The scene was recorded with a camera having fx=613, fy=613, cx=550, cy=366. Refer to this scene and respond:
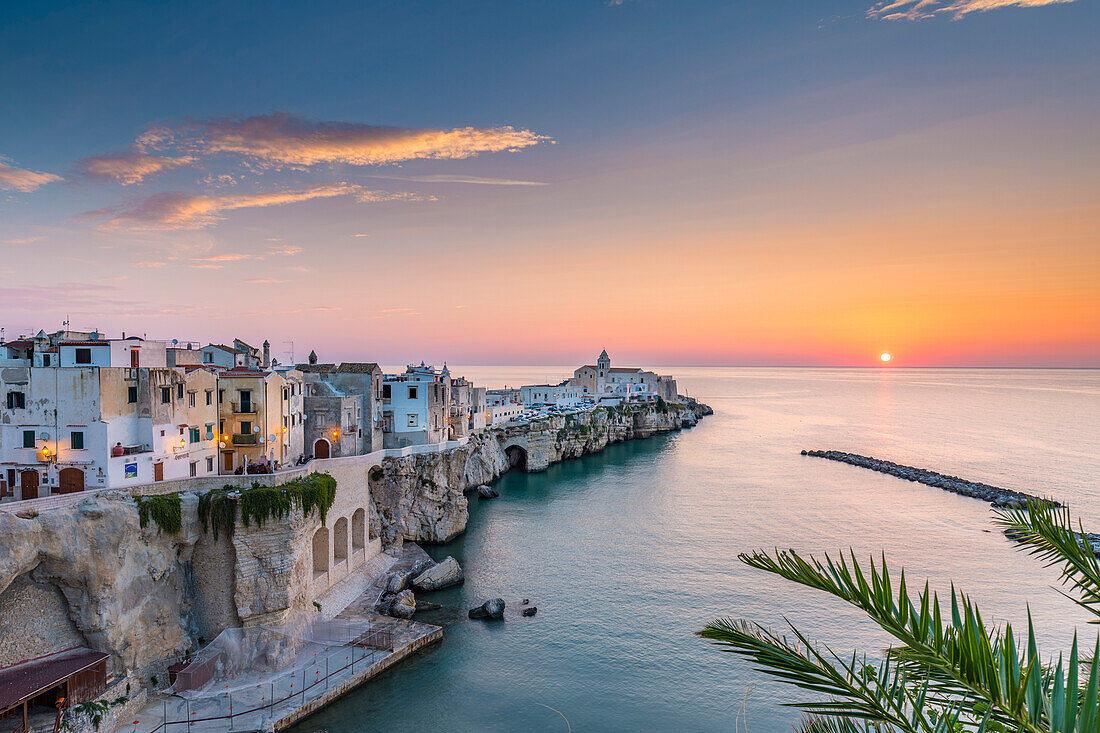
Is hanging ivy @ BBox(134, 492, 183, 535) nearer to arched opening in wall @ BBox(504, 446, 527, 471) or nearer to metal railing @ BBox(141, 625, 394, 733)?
metal railing @ BBox(141, 625, 394, 733)

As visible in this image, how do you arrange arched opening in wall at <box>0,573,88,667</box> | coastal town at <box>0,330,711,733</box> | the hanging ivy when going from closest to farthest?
arched opening in wall at <box>0,573,88,667</box>
coastal town at <box>0,330,711,733</box>
the hanging ivy

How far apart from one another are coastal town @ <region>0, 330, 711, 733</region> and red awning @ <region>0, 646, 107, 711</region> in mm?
85

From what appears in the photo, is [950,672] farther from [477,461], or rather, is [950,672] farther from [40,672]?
[477,461]

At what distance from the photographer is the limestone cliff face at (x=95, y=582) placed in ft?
71.5

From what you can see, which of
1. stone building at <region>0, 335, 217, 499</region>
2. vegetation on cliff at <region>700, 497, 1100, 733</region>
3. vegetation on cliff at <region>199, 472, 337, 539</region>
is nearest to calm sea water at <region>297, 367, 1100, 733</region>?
vegetation on cliff at <region>199, 472, 337, 539</region>

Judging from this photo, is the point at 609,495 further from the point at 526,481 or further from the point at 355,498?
the point at 355,498

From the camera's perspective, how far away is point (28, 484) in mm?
26578

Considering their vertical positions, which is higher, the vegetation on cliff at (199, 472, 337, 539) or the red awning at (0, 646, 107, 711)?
the vegetation on cliff at (199, 472, 337, 539)

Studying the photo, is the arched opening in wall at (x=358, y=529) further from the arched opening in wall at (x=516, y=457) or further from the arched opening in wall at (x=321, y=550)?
the arched opening in wall at (x=516, y=457)

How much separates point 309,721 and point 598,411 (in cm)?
7107

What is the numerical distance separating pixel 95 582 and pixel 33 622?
2281 mm

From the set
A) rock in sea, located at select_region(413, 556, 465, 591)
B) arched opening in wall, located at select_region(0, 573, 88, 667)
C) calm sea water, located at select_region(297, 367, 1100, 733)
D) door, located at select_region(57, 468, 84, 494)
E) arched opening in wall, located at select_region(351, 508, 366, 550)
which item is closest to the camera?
arched opening in wall, located at select_region(0, 573, 88, 667)

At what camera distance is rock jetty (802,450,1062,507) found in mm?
55419

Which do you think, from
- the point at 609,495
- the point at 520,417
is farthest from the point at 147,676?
the point at 520,417
